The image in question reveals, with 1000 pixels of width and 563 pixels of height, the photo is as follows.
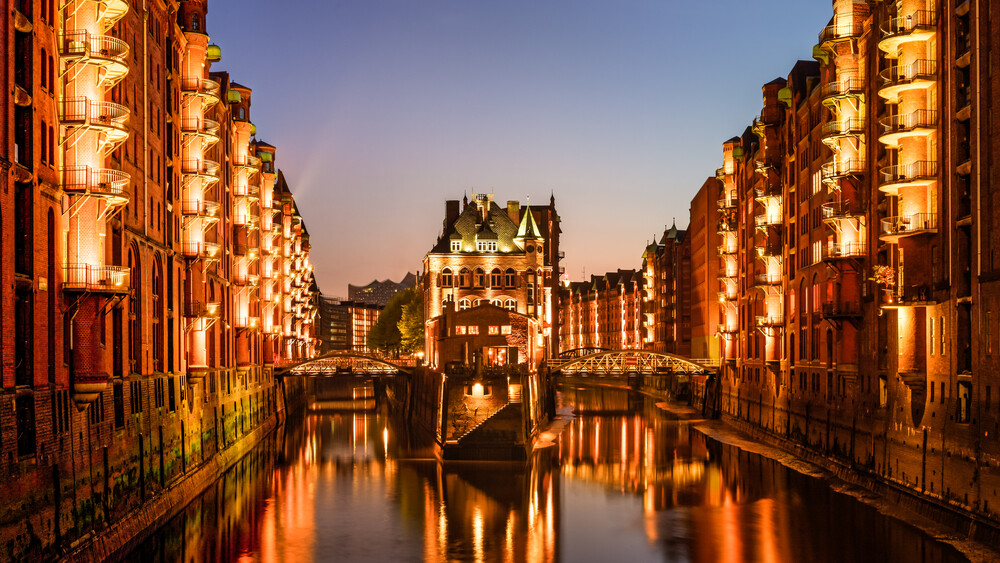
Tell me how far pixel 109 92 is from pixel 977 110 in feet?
101

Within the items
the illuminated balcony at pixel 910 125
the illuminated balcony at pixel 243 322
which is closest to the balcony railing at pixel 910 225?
the illuminated balcony at pixel 910 125

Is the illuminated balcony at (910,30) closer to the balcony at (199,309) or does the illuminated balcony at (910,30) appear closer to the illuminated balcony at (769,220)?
the illuminated balcony at (769,220)

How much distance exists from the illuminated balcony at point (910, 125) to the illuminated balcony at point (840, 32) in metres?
9.93

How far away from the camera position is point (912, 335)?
143 ft

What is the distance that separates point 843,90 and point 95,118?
118 feet

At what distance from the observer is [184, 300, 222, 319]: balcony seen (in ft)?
177

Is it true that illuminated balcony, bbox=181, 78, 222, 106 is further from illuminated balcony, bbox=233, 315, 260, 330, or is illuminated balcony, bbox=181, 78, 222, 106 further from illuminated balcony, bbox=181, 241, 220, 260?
illuminated balcony, bbox=233, 315, 260, 330

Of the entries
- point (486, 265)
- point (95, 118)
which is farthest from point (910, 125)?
point (486, 265)

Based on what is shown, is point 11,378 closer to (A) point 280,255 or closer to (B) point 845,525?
(B) point 845,525

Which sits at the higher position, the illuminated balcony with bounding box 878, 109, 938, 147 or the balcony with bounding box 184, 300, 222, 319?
the illuminated balcony with bounding box 878, 109, 938, 147

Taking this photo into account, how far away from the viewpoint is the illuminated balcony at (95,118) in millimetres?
33344

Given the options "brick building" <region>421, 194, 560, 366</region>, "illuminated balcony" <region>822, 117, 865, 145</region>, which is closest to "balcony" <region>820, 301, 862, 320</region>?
"illuminated balcony" <region>822, 117, 865, 145</region>

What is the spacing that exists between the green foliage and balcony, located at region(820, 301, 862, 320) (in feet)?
308

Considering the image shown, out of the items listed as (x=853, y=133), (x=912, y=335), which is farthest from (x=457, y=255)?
(x=912, y=335)
